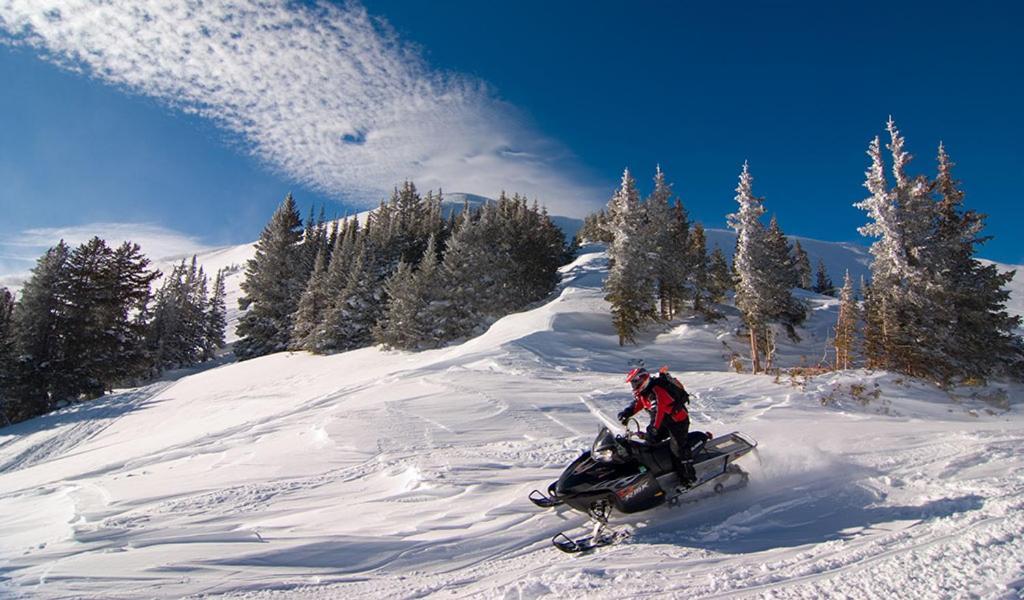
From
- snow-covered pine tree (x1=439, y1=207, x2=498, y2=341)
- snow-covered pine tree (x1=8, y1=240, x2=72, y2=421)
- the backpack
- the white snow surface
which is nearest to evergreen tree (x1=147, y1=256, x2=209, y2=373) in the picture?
snow-covered pine tree (x1=8, y1=240, x2=72, y2=421)

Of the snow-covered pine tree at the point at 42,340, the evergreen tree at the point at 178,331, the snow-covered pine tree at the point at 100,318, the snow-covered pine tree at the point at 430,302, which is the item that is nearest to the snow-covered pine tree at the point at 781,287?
the snow-covered pine tree at the point at 430,302

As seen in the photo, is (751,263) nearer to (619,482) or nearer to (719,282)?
(719,282)

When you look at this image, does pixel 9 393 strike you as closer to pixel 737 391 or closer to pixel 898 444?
pixel 737 391

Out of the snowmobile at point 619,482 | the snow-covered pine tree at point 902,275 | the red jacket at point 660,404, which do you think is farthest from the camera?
the snow-covered pine tree at point 902,275

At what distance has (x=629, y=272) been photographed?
1261 inches

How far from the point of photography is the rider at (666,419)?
248 inches

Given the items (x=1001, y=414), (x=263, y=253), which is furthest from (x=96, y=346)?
(x=1001, y=414)

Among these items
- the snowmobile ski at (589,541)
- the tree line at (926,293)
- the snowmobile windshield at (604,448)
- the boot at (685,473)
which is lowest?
the snowmobile ski at (589,541)

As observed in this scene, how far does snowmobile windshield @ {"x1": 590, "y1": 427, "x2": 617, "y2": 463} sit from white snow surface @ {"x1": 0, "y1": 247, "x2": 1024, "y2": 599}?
2.55 ft

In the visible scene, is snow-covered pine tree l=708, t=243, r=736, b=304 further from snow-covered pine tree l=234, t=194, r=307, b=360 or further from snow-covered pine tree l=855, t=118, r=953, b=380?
snow-covered pine tree l=234, t=194, r=307, b=360

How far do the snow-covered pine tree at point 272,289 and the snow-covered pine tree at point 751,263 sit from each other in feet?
117

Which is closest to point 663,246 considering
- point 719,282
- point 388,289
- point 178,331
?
point 719,282

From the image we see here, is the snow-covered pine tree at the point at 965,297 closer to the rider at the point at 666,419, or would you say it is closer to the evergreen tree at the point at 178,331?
the rider at the point at 666,419

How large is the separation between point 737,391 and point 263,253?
4492 cm
